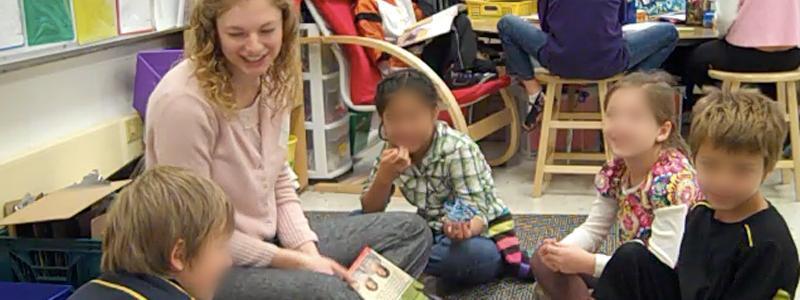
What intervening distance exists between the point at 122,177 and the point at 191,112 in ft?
3.55

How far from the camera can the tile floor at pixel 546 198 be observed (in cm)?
301

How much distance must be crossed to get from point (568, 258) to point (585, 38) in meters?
1.36

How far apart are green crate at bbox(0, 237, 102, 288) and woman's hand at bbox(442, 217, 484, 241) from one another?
2.70 ft

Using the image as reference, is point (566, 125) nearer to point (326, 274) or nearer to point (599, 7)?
point (599, 7)

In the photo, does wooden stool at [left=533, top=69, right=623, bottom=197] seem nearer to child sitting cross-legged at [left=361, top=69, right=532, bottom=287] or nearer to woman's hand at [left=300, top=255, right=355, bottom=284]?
child sitting cross-legged at [left=361, top=69, right=532, bottom=287]

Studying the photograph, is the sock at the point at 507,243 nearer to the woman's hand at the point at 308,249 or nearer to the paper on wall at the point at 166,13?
the woman's hand at the point at 308,249

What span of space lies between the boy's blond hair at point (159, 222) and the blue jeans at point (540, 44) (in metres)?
2.10

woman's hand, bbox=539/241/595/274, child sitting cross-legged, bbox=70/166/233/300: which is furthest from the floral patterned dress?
child sitting cross-legged, bbox=70/166/233/300

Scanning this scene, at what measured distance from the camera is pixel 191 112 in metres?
1.59

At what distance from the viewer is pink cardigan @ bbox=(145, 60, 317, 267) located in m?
1.59

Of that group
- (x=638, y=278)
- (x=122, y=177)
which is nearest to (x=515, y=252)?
(x=638, y=278)

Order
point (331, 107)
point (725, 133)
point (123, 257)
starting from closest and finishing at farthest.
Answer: point (123, 257) < point (725, 133) < point (331, 107)

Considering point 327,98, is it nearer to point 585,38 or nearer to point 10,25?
point 585,38

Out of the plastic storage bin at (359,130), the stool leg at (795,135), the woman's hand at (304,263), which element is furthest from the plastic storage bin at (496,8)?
the woman's hand at (304,263)
